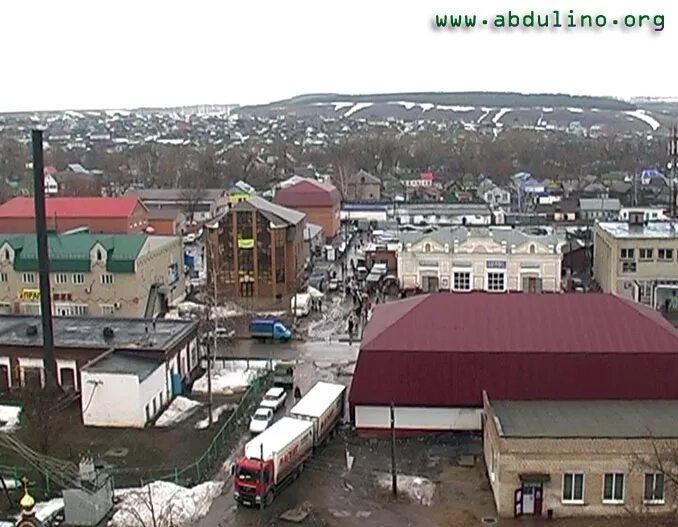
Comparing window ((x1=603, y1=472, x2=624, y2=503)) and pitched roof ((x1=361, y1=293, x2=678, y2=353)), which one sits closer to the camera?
window ((x1=603, y1=472, x2=624, y2=503))

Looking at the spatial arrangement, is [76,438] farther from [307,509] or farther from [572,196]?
[572,196]

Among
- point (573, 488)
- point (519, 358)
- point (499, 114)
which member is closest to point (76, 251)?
point (519, 358)

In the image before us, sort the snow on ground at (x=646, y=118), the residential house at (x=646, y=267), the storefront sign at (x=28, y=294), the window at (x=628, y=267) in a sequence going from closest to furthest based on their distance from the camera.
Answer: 1. the storefront sign at (x=28, y=294)
2. the residential house at (x=646, y=267)
3. the window at (x=628, y=267)
4. the snow on ground at (x=646, y=118)

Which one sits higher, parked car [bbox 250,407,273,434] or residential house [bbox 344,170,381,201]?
residential house [bbox 344,170,381,201]

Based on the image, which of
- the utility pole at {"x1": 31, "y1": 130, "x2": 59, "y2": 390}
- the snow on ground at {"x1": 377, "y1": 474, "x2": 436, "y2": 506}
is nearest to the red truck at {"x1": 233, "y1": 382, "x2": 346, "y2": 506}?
the snow on ground at {"x1": 377, "y1": 474, "x2": 436, "y2": 506}

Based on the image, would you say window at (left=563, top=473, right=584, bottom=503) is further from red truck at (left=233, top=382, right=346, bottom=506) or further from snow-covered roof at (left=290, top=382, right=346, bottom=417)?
snow-covered roof at (left=290, top=382, right=346, bottom=417)

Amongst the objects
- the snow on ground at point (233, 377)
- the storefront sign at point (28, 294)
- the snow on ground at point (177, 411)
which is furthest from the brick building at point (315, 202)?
the snow on ground at point (177, 411)

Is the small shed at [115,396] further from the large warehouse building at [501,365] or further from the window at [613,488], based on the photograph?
the window at [613,488]
